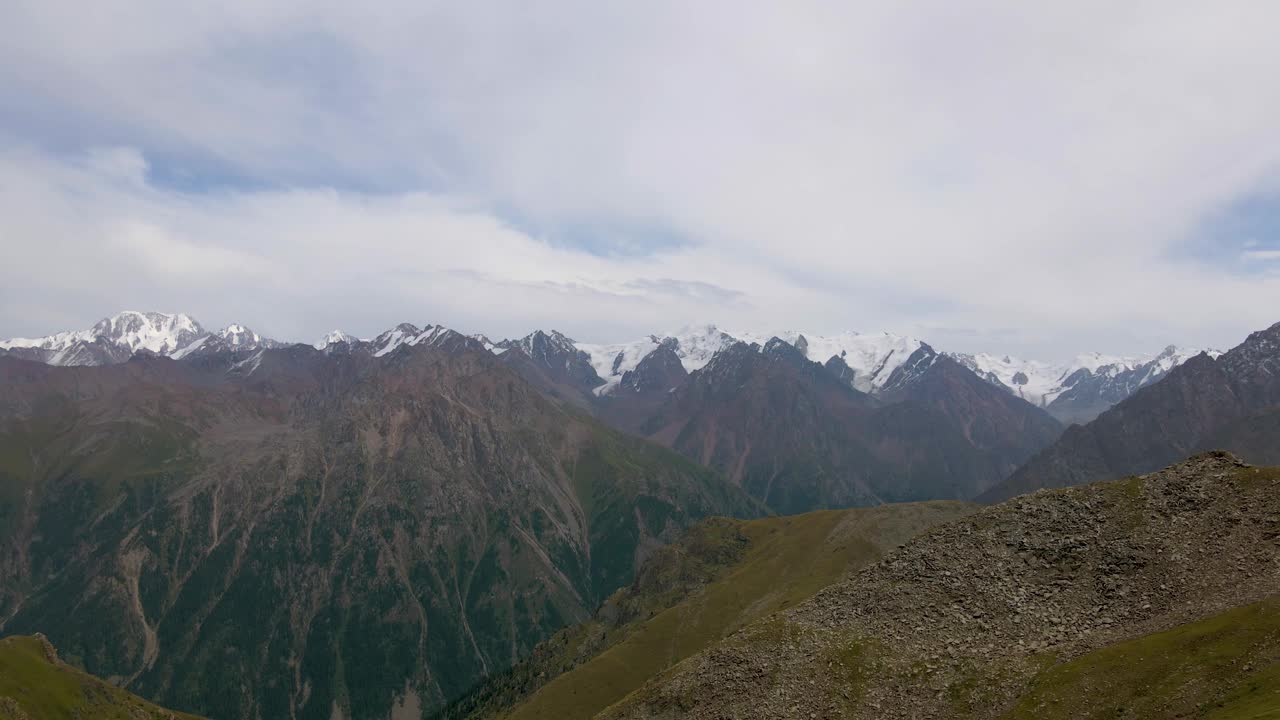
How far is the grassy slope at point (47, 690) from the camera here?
172 m

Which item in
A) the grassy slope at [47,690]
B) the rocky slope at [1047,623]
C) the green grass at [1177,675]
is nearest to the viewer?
the green grass at [1177,675]

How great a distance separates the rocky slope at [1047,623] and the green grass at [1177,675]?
17 centimetres

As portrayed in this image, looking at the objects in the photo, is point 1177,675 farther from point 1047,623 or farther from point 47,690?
point 47,690

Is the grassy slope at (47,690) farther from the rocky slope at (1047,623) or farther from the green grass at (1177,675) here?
the green grass at (1177,675)

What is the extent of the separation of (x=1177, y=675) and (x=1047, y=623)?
18243 millimetres

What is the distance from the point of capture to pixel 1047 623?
89.2 m

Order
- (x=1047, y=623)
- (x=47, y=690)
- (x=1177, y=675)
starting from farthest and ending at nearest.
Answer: (x=47, y=690), (x=1047, y=623), (x=1177, y=675)

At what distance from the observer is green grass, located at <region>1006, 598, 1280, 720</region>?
66.1 metres

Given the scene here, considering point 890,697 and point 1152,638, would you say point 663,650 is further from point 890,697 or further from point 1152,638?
point 1152,638

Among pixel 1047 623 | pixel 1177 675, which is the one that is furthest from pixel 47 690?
pixel 1177 675

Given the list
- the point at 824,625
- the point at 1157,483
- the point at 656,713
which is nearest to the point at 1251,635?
the point at 1157,483

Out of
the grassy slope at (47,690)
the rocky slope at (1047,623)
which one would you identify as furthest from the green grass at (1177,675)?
the grassy slope at (47,690)

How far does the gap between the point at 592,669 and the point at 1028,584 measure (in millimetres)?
121204

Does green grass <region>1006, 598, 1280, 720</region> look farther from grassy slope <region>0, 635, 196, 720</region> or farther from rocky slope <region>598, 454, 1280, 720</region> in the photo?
grassy slope <region>0, 635, 196, 720</region>
